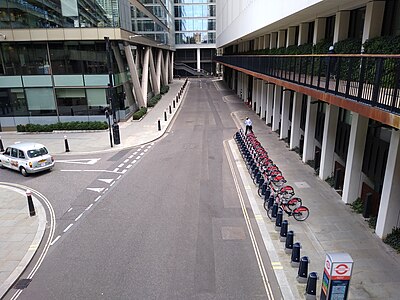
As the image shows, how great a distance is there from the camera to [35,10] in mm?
25094

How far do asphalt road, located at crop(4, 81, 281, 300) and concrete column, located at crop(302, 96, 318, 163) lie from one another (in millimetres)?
4296

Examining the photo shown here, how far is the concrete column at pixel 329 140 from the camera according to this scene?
1375cm

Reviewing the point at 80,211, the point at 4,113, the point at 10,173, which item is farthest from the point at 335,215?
the point at 4,113

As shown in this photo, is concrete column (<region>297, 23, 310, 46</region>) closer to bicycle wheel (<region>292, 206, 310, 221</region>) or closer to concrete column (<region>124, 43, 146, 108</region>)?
bicycle wheel (<region>292, 206, 310, 221</region>)

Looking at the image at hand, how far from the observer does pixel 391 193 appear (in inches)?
363

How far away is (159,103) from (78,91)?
49.5 feet

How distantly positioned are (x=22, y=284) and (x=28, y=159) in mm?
9315

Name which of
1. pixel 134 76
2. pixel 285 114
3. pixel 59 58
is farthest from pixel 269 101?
pixel 59 58

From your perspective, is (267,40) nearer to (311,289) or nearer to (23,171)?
(23,171)

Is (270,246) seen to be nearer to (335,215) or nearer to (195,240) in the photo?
(195,240)

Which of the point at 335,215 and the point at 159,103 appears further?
the point at 159,103

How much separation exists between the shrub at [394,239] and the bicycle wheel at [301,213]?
240 cm

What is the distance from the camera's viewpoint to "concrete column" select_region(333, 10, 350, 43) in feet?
43.7

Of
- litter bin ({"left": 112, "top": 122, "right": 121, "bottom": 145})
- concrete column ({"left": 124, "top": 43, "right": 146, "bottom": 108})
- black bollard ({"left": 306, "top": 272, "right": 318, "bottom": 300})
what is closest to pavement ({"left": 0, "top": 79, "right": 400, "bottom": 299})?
black bollard ({"left": 306, "top": 272, "right": 318, "bottom": 300})
